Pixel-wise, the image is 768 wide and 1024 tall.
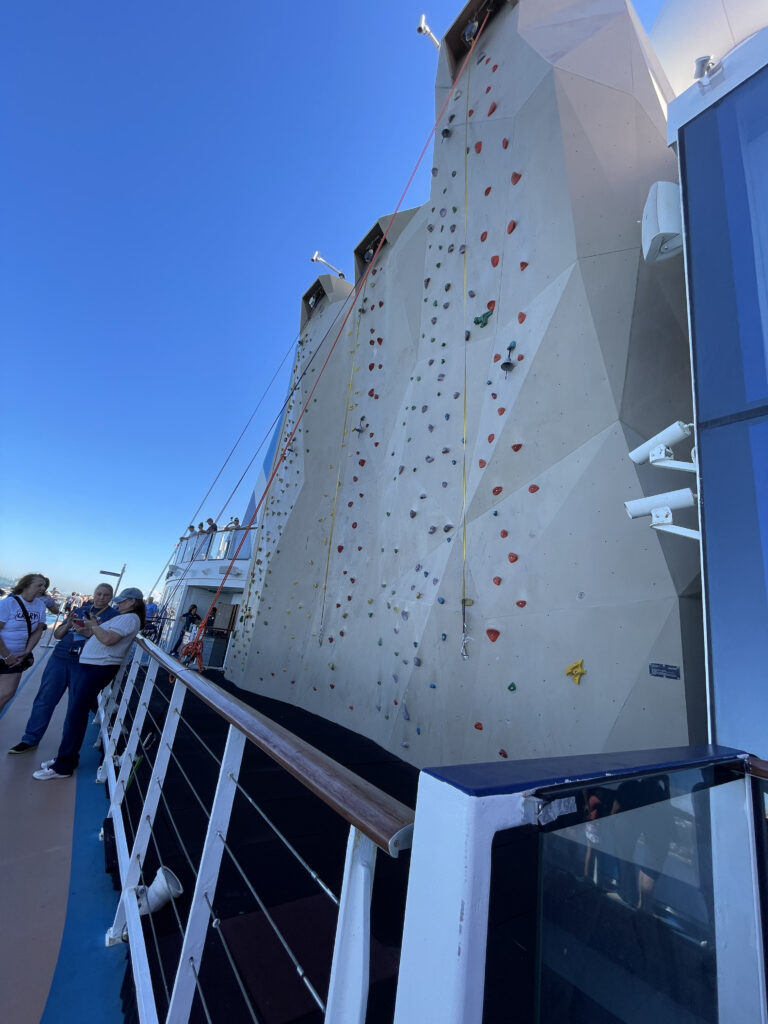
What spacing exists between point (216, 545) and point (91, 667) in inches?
250

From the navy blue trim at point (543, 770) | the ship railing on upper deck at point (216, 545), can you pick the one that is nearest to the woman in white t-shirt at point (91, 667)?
the navy blue trim at point (543, 770)

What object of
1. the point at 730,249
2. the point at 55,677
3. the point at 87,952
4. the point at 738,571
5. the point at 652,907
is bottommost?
the point at 87,952

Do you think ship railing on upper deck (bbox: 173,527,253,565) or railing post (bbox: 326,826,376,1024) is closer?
railing post (bbox: 326,826,376,1024)

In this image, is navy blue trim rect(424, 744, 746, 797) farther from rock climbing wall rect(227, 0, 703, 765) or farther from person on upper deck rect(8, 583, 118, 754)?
person on upper deck rect(8, 583, 118, 754)

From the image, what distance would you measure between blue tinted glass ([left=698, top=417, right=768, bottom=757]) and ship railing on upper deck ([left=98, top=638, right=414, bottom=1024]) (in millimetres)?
968

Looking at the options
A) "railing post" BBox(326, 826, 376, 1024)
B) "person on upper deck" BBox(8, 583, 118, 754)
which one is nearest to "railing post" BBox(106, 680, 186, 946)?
"railing post" BBox(326, 826, 376, 1024)

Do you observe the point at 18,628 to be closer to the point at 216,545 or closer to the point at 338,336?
the point at 338,336

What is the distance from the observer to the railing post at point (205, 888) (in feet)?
2.52

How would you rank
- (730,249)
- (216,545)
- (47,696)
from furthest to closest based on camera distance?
(216,545) → (47,696) → (730,249)

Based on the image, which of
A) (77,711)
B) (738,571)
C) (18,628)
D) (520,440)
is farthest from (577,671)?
(18,628)

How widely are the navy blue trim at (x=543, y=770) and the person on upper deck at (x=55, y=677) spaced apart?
7.86 ft

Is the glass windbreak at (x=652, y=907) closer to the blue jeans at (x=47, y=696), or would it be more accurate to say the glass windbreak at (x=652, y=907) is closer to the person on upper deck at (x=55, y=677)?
the person on upper deck at (x=55, y=677)

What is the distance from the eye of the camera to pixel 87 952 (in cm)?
115

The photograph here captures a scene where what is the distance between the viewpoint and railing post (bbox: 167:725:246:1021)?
2.52 feet
